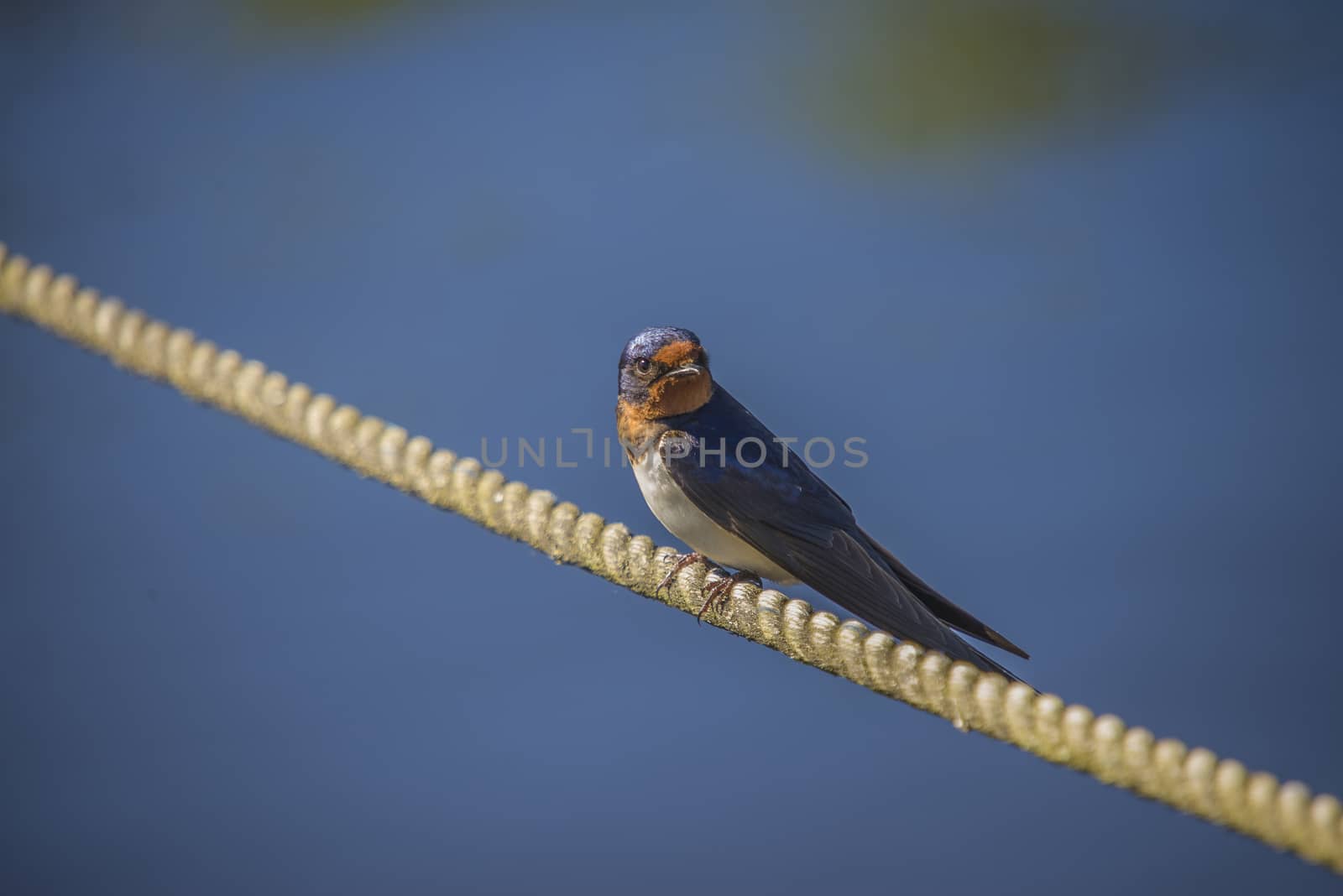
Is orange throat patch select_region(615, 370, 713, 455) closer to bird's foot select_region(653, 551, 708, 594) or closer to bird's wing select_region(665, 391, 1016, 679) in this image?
bird's wing select_region(665, 391, 1016, 679)

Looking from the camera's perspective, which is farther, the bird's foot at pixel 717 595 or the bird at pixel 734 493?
the bird at pixel 734 493

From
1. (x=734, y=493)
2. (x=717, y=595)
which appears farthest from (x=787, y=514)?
(x=717, y=595)

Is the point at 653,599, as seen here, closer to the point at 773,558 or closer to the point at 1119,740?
the point at 773,558

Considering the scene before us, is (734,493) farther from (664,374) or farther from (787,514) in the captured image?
(664,374)

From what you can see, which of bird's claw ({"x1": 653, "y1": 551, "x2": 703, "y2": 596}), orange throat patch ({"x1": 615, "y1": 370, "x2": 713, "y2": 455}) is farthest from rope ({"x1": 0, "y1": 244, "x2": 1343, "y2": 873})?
orange throat patch ({"x1": 615, "y1": 370, "x2": 713, "y2": 455})

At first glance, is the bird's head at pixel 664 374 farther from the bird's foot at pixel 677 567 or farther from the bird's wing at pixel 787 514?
the bird's foot at pixel 677 567

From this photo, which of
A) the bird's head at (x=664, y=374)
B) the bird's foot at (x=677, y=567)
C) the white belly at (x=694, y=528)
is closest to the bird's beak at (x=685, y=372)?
the bird's head at (x=664, y=374)

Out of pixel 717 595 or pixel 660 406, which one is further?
pixel 660 406
